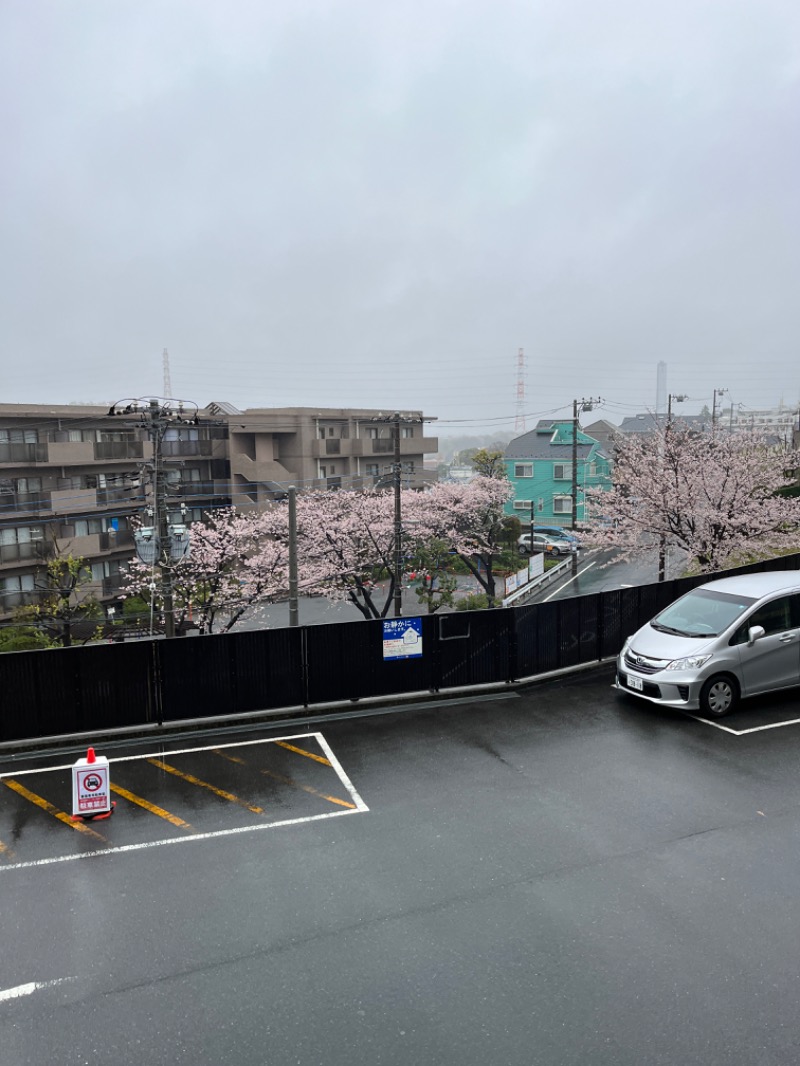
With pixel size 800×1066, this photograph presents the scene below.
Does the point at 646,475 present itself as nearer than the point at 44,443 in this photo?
Yes

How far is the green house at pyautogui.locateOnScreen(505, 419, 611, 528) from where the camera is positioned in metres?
55.0

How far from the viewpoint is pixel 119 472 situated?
33219mm

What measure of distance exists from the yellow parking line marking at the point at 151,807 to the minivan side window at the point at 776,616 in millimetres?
8147

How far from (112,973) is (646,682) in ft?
25.7

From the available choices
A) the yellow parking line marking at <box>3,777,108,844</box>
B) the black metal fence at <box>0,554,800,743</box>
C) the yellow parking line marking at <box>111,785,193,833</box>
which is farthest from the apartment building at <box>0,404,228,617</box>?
the yellow parking line marking at <box>111,785,193,833</box>

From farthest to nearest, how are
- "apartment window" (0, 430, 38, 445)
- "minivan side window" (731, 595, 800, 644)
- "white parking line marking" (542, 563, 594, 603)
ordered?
"white parking line marking" (542, 563, 594, 603) → "apartment window" (0, 430, 38, 445) → "minivan side window" (731, 595, 800, 644)

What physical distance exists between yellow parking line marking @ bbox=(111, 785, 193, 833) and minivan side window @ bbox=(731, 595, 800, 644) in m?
8.15

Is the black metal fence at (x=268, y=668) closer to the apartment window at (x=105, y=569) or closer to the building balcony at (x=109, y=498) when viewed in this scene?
the building balcony at (x=109, y=498)

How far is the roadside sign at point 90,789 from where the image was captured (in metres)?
7.82

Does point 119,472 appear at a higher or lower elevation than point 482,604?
higher

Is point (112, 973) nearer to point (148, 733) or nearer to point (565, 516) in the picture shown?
point (148, 733)

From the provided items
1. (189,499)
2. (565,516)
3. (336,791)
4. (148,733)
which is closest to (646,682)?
(336,791)

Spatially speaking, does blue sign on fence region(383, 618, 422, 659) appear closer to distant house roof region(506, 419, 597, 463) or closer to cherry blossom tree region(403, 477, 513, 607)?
cherry blossom tree region(403, 477, 513, 607)

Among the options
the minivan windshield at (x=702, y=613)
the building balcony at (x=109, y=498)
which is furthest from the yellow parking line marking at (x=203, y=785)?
the building balcony at (x=109, y=498)
